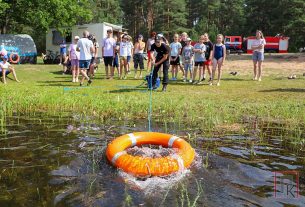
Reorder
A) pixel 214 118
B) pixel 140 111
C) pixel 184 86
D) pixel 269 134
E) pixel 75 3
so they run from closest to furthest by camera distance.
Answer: pixel 269 134
pixel 214 118
pixel 140 111
pixel 184 86
pixel 75 3

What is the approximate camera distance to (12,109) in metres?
7.45

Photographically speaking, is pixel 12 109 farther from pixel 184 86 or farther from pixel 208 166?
pixel 184 86

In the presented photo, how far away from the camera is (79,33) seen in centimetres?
2986

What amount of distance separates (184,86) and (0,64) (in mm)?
6333

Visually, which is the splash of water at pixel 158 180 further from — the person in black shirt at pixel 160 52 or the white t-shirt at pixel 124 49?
the white t-shirt at pixel 124 49

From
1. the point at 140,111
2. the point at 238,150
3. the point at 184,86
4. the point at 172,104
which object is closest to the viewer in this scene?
the point at 238,150

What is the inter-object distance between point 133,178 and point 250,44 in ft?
141

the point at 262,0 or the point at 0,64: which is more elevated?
the point at 262,0

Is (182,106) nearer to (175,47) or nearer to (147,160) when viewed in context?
(147,160)

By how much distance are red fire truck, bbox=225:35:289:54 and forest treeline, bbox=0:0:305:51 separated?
115cm

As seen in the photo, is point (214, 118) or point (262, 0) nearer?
point (214, 118)

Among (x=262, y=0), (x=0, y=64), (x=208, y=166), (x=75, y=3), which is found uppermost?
(x=262, y=0)

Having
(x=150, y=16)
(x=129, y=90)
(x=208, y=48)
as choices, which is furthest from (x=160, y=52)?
(x=150, y=16)

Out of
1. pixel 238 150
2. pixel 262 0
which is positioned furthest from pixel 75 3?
pixel 262 0
